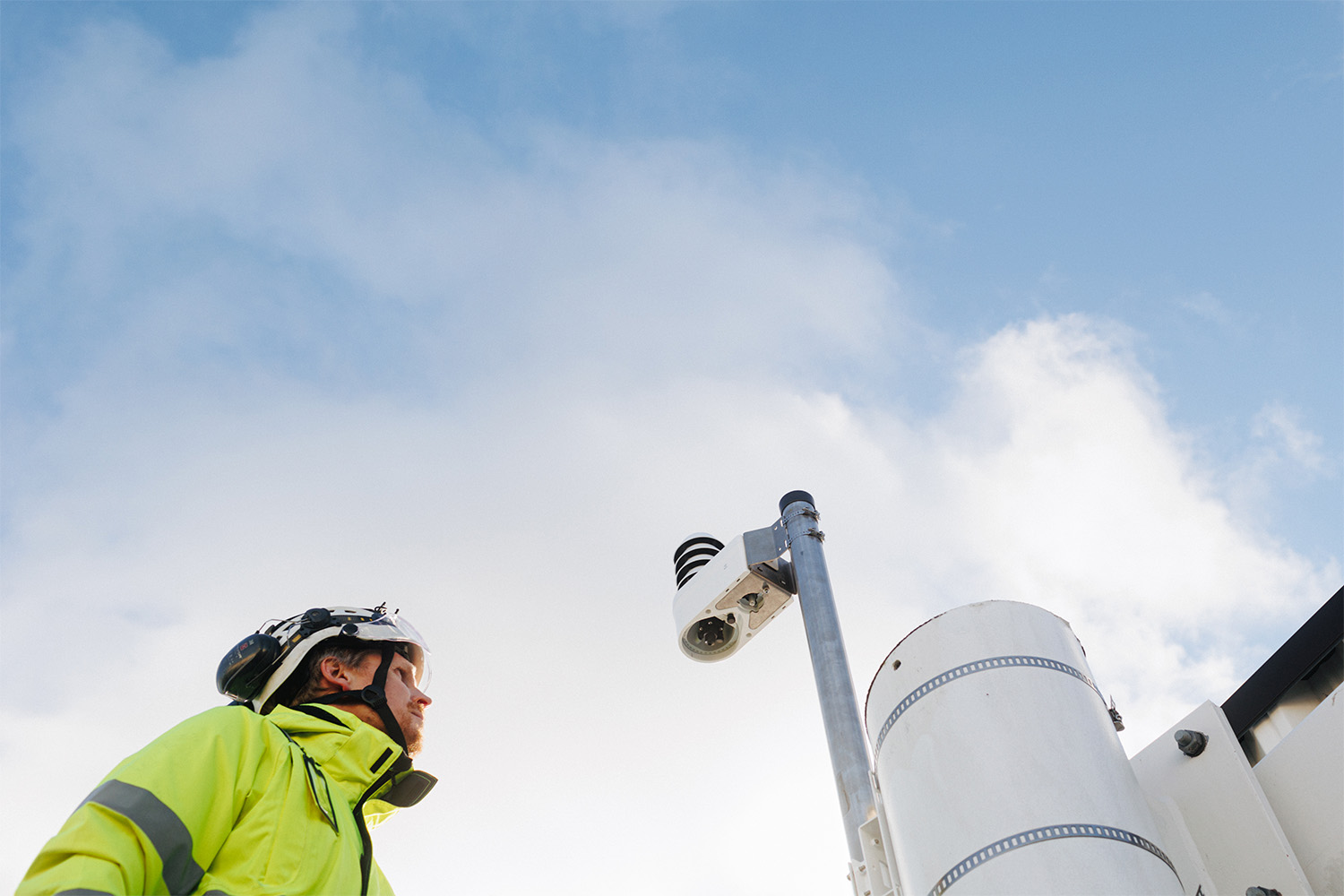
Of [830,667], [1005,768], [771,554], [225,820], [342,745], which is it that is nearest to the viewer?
[225,820]

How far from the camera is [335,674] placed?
4.57 m

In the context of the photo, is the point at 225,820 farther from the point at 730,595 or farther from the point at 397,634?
the point at 730,595

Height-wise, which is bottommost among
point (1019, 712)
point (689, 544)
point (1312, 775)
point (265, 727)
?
point (265, 727)

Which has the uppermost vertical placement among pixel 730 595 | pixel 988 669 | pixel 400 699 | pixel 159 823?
pixel 730 595

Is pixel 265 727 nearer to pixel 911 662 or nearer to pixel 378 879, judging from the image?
pixel 378 879

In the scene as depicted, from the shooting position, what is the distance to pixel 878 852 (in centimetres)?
613

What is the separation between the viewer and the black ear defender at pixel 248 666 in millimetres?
4535

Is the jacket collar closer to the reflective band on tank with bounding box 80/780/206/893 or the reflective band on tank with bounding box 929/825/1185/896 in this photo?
the reflective band on tank with bounding box 80/780/206/893

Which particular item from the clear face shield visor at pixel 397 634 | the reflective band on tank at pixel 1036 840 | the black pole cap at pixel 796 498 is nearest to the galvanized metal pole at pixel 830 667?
the black pole cap at pixel 796 498

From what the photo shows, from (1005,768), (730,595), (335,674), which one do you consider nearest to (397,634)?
(335,674)

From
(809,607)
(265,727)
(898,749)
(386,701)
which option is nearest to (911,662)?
(898,749)

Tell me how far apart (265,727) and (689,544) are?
6232mm

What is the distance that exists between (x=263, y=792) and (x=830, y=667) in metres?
4.82

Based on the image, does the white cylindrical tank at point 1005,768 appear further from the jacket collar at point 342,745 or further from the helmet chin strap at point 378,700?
the jacket collar at point 342,745
